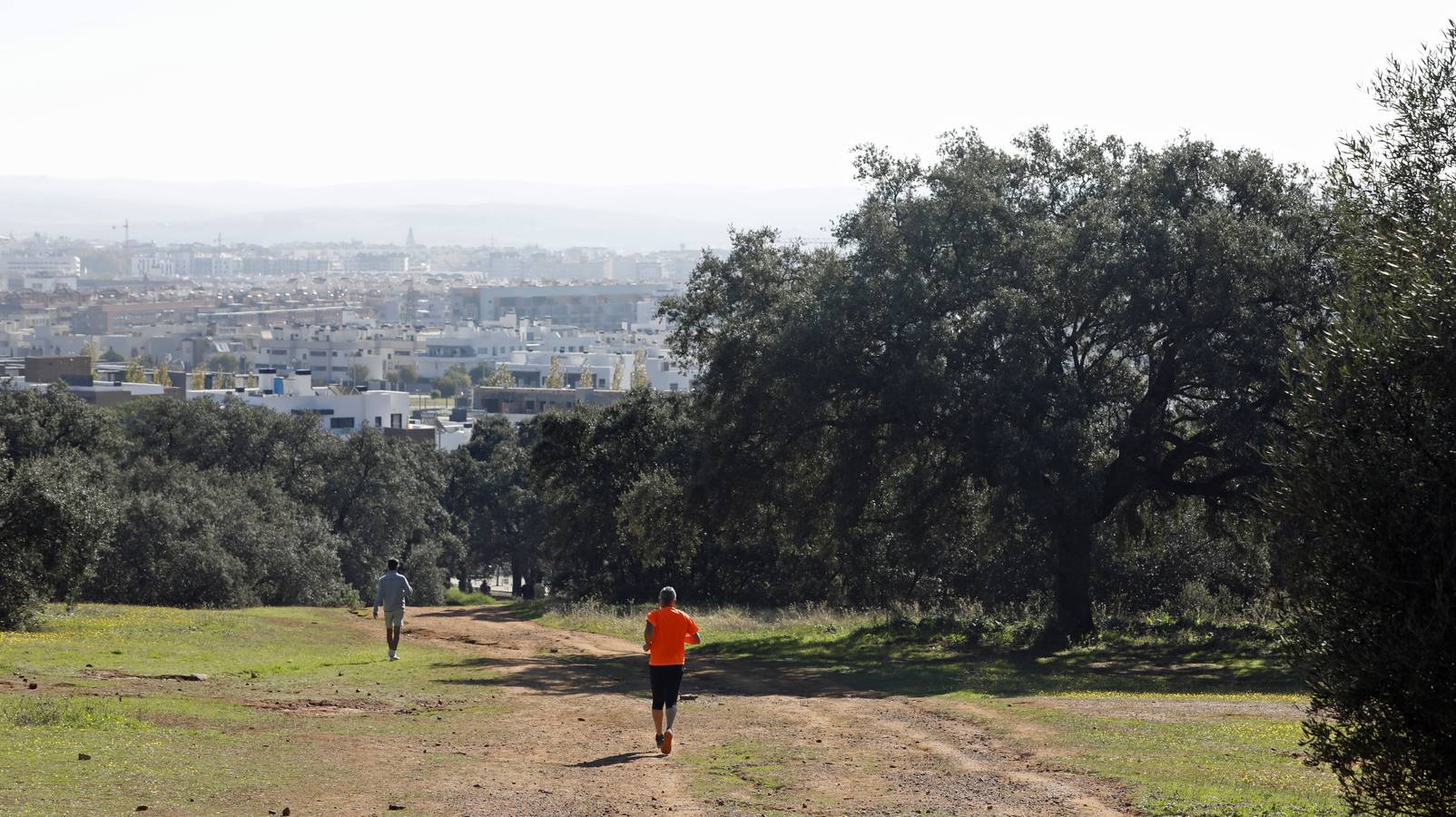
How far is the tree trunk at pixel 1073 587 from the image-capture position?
31578 millimetres

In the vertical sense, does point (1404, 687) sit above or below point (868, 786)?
above

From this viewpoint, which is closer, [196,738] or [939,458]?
[196,738]

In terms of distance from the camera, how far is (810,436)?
3241 cm

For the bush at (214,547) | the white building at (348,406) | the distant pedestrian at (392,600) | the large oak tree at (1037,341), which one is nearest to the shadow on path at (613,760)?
the distant pedestrian at (392,600)

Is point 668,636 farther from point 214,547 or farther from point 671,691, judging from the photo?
point 214,547

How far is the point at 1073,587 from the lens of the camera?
31.8m

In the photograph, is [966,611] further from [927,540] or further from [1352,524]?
[1352,524]

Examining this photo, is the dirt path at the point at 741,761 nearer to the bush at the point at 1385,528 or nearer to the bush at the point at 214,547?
the bush at the point at 1385,528

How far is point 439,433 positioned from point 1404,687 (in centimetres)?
15020

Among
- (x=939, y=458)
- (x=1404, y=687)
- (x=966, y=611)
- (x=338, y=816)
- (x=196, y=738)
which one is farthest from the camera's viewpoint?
(x=966, y=611)

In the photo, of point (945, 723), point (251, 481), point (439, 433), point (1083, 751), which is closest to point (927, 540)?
point (945, 723)

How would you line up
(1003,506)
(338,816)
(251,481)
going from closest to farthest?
1. (338,816)
2. (1003,506)
3. (251,481)

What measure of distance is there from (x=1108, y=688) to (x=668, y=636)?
10643 millimetres

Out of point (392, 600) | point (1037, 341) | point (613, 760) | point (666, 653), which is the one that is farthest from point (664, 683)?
point (1037, 341)
